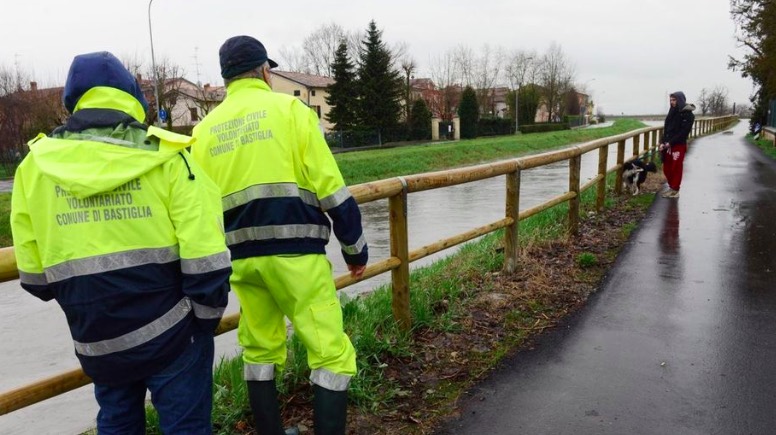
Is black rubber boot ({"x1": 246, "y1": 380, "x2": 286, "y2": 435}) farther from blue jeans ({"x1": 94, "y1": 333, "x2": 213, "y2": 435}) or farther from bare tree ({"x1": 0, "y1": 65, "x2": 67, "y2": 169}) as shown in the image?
bare tree ({"x1": 0, "y1": 65, "x2": 67, "y2": 169})

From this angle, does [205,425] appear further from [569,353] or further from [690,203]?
[690,203]

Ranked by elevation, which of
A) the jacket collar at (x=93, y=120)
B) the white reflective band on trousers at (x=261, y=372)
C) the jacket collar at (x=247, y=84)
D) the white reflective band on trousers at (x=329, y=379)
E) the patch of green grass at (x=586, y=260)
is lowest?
the patch of green grass at (x=586, y=260)

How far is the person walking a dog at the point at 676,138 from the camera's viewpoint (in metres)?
10.4

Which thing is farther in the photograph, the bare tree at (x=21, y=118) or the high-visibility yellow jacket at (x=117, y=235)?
the bare tree at (x=21, y=118)

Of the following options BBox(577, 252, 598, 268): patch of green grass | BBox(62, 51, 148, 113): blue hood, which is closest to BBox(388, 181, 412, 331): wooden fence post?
BBox(62, 51, 148, 113): blue hood

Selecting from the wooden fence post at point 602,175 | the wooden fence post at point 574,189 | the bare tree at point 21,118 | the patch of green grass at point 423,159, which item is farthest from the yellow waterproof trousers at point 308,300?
the bare tree at point 21,118

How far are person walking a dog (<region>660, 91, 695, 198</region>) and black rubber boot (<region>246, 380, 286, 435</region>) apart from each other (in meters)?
9.56

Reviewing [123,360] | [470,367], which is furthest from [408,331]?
[123,360]

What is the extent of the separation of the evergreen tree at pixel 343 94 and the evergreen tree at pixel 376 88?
555 mm

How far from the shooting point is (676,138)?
1048cm

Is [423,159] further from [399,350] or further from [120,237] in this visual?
[120,237]

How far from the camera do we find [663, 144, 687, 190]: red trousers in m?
10.4

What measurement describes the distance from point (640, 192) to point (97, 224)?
425 inches

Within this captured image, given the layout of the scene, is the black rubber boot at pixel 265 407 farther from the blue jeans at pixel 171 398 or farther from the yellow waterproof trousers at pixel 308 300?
the blue jeans at pixel 171 398
